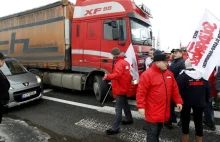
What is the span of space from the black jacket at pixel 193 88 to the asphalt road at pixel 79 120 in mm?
1058

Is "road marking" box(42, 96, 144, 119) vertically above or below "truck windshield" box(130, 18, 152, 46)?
below

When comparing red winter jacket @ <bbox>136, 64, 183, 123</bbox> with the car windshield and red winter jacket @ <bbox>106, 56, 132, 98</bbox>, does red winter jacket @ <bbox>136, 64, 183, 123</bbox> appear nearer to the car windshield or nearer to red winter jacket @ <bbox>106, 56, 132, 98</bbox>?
red winter jacket @ <bbox>106, 56, 132, 98</bbox>

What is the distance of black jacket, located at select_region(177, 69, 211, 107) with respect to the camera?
3387 millimetres

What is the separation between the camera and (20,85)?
6.13 meters

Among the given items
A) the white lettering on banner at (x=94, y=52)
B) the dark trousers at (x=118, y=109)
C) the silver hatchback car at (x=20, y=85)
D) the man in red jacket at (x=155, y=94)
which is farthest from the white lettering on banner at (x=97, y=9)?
the man in red jacket at (x=155, y=94)

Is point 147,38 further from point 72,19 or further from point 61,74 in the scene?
point 61,74

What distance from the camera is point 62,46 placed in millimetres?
7785

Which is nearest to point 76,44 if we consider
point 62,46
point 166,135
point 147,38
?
point 62,46

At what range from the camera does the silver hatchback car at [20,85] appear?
5953mm

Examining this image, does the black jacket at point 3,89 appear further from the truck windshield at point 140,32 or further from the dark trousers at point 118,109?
the truck windshield at point 140,32

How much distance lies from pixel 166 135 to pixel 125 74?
1.53 meters

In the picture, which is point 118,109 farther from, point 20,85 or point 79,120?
point 20,85

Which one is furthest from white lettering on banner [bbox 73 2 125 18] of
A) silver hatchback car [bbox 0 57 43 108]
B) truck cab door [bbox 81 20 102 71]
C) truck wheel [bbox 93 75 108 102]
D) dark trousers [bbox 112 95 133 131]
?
dark trousers [bbox 112 95 133 131]

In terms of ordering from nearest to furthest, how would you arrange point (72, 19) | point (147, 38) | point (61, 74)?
point (147, 38) → point (72, 19) → point (61, 74)
